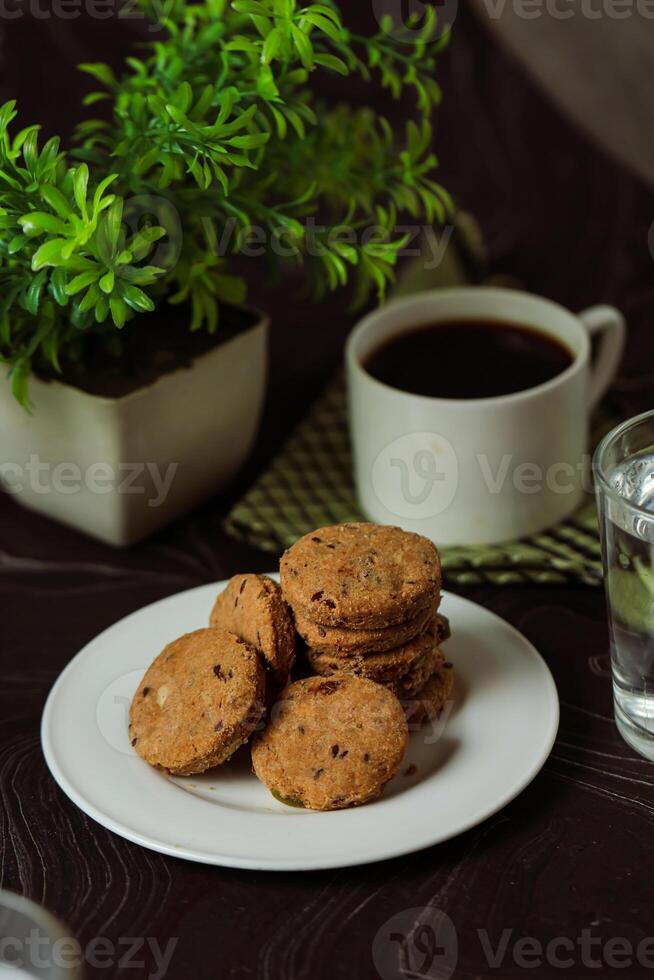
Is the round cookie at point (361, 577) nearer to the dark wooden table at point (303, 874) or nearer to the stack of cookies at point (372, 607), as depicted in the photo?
the stack of cookies at point (372, 607)

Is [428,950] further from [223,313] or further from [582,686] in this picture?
[223,313]

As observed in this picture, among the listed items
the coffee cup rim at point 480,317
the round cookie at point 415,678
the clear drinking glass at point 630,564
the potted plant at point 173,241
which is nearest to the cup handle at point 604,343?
the coffee cup rim at point 480,317

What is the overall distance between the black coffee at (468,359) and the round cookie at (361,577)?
0.86 ft

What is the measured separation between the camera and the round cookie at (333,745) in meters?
0.71

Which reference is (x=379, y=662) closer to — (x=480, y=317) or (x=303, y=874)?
(x=303, y=874)

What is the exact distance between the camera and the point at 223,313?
3.48 ft

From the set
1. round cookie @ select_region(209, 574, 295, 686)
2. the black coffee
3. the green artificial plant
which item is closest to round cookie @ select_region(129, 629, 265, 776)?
round cookie @ select_region(209, 574, 295, 686)

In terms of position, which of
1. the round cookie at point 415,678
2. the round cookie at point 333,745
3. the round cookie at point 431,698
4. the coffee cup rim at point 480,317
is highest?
the coffee cup rim at point 480,317

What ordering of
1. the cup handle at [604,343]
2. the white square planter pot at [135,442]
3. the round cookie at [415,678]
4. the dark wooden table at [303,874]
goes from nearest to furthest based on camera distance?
the dark wooden table at [303,874] → the round cookie at [415,678] → the white square planter pot at [135,442] → the cup handle at [604,343]

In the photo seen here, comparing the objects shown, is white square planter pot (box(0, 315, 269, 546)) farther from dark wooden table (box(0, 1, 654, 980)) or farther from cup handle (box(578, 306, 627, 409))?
cup handle (box(578, 306, 627, 409))

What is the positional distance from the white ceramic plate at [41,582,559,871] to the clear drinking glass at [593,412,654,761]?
0.05 m

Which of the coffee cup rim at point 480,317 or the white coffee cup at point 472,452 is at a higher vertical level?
the coffee cup rim at point 480,317

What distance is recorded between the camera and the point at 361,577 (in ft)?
2.46

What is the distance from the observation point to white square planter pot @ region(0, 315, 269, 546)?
0.94 m
